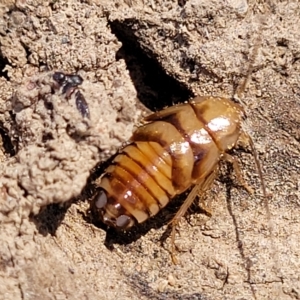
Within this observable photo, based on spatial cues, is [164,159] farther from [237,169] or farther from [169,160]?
[237,169]

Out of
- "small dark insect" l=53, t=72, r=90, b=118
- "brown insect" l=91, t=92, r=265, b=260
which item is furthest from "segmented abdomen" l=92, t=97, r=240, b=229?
"small dark insect" l=53, t=72, r=90, b=118

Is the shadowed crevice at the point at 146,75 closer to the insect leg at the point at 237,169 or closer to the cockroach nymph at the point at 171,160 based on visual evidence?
the cockroach nymph at the point at 171,160

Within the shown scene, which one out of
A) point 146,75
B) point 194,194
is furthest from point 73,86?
point 194,194

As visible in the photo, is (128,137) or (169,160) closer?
(128,137)

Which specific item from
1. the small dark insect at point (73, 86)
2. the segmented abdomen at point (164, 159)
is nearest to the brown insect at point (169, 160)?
the segmented abdomen at point (164, 159)

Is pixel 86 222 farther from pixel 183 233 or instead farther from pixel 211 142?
pixel 211 142

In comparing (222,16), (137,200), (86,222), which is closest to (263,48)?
(222,16)
